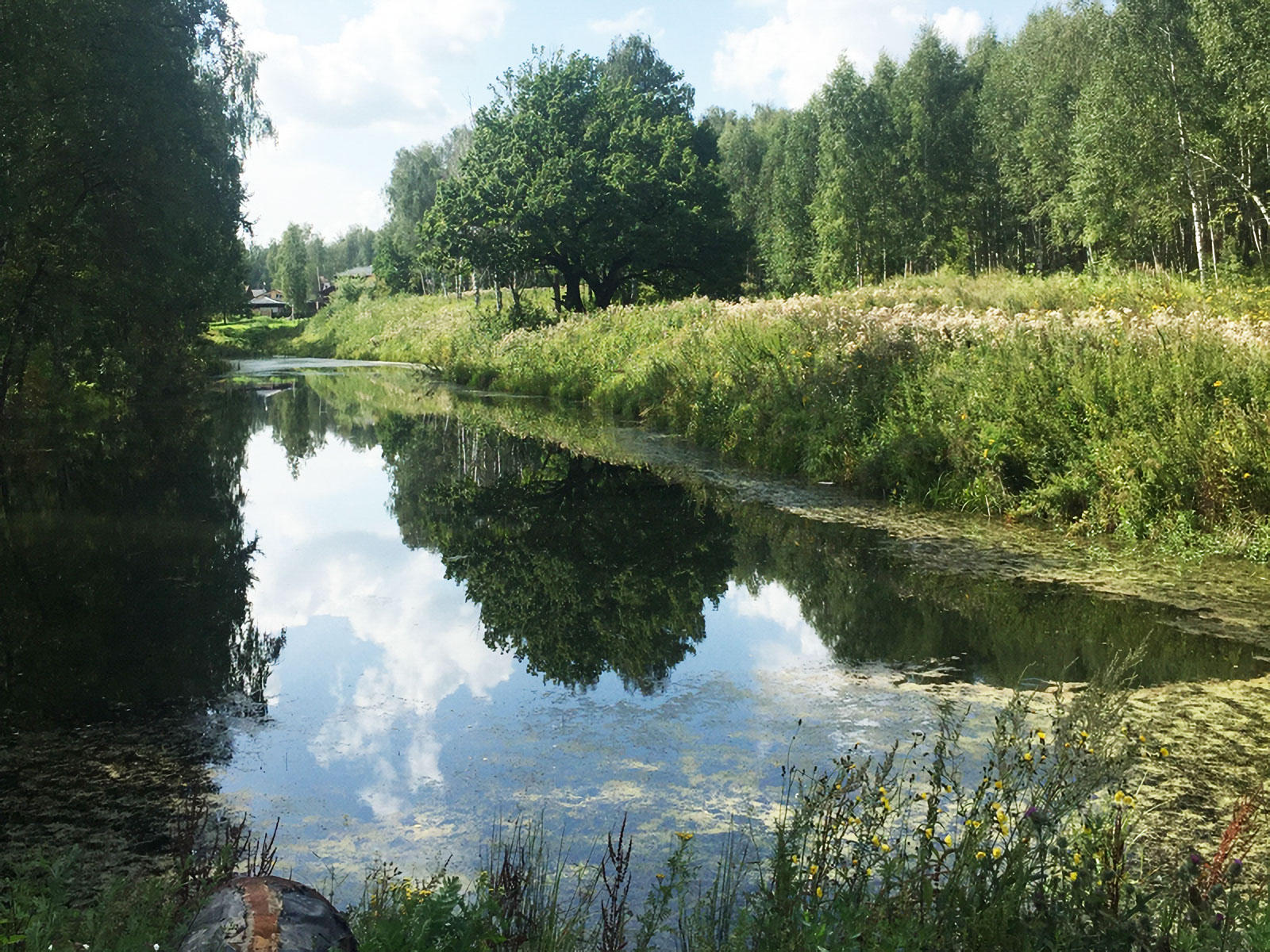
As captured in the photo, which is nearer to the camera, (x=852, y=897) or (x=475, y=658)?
(x=852, y=897)

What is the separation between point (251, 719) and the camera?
5.59 m

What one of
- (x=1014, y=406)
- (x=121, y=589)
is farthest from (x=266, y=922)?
(x=1014, y=406)

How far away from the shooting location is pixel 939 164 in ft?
180

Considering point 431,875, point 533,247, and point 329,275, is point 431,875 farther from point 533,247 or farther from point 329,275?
point 329,275

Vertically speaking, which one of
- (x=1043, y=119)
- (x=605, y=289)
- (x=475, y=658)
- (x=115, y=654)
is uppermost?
(x=1043, y=119)

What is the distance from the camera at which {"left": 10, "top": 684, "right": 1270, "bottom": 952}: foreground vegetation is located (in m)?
2.83

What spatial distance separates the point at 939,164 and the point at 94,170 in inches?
1817

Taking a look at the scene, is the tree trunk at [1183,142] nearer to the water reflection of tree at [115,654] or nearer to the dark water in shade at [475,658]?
the dark water in shade at [475,658]

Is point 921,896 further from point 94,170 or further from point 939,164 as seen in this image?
point 939,164

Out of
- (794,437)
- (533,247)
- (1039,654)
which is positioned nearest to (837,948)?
(1039,654)

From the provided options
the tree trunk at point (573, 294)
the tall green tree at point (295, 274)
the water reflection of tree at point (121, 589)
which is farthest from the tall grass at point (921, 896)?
the tall green tree at point (295, 274)

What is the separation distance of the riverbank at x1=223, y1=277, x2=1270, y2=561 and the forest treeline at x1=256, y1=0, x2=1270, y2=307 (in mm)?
16336

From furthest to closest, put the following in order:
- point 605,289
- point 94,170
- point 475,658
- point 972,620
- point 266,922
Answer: point 605,289 → point 94,170 → point 972,620 → point 475,658 → point 266,922

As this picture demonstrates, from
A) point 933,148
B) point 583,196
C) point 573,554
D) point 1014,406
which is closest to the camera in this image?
point 573,554
